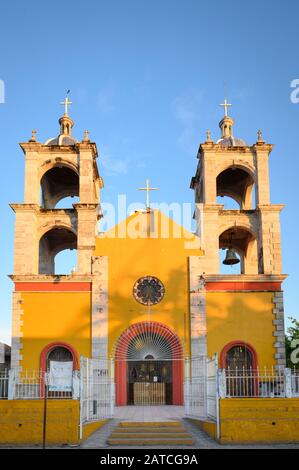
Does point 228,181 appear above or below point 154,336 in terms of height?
above

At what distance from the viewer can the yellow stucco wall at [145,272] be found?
2769 centimetres

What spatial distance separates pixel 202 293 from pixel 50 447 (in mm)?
13172

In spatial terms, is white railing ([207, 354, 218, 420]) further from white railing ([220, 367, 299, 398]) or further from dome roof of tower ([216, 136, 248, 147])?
dome roof of tower ([216, 136, 248, 147])

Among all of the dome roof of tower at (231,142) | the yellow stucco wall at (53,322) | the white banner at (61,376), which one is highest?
the dome roof of tower at (231,142)

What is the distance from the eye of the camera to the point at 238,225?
97.5 ft

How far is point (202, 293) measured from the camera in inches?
1098

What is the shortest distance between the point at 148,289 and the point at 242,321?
4.53 meters

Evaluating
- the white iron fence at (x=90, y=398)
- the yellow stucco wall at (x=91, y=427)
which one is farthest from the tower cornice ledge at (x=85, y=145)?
the yellow stucco wall at (x=91, y=427)

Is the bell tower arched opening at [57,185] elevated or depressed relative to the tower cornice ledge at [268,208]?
elevated

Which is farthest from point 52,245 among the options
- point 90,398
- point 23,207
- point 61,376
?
point 61,376

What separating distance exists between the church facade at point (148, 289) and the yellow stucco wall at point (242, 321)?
45 mm

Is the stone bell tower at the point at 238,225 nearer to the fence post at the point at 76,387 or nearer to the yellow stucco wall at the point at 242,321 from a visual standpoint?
the yellow stucco wall at the point at 242,321
